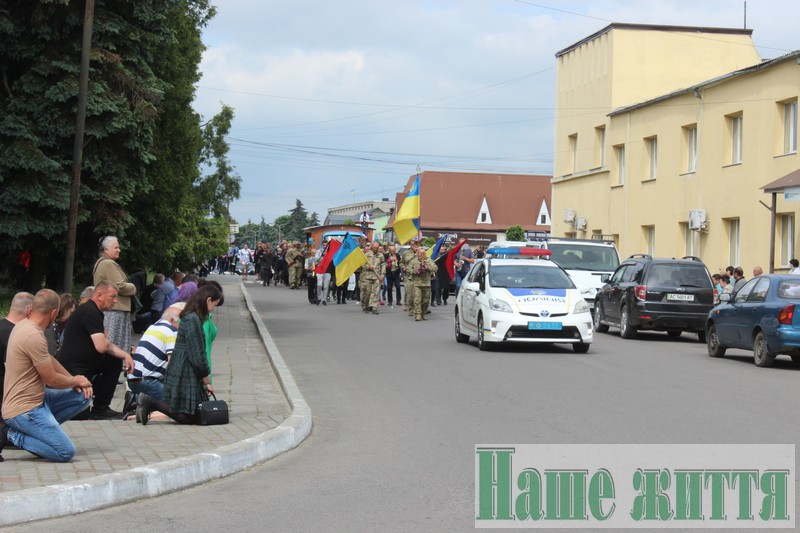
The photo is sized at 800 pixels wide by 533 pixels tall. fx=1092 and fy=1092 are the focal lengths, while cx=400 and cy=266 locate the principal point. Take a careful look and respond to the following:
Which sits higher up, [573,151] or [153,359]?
[573,151]

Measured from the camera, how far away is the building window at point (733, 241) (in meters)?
32.8

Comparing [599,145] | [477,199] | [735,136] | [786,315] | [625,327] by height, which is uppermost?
[477,199]

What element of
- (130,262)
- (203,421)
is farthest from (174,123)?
(203,421)

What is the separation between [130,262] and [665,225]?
2002 centimetres

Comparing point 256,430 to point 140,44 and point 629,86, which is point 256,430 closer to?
point 140,44

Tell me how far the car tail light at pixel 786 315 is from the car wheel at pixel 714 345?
93.0 inches

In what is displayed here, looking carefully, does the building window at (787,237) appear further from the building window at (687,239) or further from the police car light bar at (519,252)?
the police car light bar at (519,252)

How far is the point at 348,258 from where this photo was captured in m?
32.5

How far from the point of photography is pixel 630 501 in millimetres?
7355

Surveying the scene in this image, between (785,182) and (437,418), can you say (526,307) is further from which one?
(785,182)

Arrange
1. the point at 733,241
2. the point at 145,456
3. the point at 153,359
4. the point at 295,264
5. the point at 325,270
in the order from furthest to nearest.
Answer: the point at 295,264 < the point at 325,270 < the point at 733,241 < the point at 153,359 < the point at 145,456

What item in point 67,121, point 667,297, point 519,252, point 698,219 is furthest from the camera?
point 698,219

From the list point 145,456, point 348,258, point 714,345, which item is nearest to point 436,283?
point 348,258

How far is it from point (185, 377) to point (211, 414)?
429 millimetres
